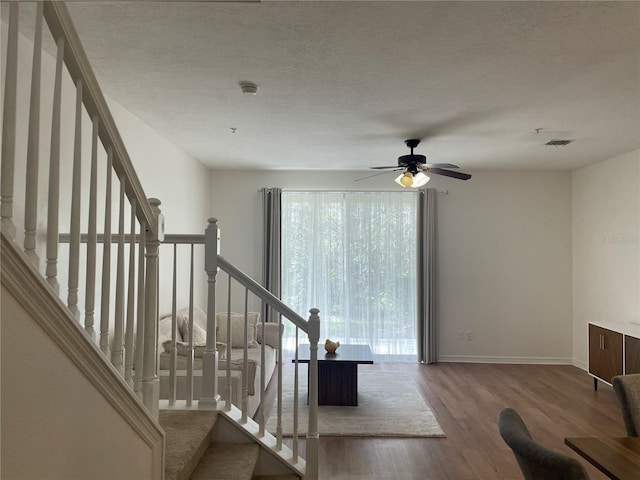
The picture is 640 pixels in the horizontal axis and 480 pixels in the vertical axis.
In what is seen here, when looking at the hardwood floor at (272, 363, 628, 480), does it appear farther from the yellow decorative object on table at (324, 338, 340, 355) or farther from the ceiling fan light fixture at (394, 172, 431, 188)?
the ceiling fan light fixture at (394, 172, 431, 188)

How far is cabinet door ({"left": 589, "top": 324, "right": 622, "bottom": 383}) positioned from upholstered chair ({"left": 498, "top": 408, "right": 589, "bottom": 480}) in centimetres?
370

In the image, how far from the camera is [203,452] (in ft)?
7.46

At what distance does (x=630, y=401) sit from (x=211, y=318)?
211cm

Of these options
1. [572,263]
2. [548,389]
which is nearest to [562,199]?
[572,263]

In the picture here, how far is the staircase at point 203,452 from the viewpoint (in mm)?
1980

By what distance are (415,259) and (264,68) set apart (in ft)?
13.3

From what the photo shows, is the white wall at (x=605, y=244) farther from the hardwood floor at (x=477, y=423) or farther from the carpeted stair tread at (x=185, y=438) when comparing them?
the carpeted stair tread at (x=185, y=438)

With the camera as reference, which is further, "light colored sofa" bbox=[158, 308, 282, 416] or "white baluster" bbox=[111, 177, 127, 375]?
"light colored sofa" bbox=[158, 308, 282, 416]

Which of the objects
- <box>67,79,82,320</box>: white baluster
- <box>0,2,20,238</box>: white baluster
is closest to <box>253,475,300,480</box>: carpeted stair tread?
<box>67,79,82,320</box>: white baluster

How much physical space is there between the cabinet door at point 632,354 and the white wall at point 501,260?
170 centimetres

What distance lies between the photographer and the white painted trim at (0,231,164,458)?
102 cm

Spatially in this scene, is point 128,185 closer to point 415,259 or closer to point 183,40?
point 183,40

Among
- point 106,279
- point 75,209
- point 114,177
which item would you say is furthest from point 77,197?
point 114,177

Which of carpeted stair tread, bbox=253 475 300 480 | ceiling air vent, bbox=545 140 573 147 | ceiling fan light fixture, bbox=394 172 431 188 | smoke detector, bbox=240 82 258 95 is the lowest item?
carpeted stair tread, bbox=253 475 300 480
